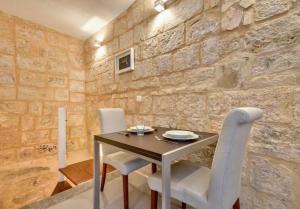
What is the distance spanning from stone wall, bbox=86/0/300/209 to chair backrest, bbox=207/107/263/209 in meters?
0.47

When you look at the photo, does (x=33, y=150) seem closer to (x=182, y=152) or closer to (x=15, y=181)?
(x=15, y=181)

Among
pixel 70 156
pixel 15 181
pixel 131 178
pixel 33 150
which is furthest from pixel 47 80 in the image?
pixel 131 178

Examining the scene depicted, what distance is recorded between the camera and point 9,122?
2826mm

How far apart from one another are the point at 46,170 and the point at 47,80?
1.70 metres

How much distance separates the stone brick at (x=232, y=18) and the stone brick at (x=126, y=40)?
4.77 feet

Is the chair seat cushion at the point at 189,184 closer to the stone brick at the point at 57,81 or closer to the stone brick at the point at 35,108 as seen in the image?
the stone brick at the point at 35,108

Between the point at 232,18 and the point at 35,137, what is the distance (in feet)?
11.9

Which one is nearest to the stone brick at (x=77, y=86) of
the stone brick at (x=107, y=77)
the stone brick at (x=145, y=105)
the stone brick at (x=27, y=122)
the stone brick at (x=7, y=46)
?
the stone brick at (x=107, y=77)

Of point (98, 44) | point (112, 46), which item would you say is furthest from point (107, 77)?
point (98, 44)

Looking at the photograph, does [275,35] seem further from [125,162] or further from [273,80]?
[125,162]

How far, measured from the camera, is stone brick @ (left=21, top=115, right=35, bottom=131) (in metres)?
2.97

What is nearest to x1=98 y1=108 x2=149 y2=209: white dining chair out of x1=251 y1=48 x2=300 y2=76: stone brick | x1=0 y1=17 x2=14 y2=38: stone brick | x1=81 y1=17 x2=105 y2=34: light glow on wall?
x1=251 y1=48 x2=300 y2=76: stone brick

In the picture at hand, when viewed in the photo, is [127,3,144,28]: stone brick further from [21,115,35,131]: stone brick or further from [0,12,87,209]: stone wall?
[21,115,35,131]: stone brick

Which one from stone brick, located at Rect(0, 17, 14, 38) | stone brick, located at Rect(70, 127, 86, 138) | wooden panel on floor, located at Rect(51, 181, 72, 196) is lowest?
wooden panel on floor, located at Rect(51, 181, 72, 196)
